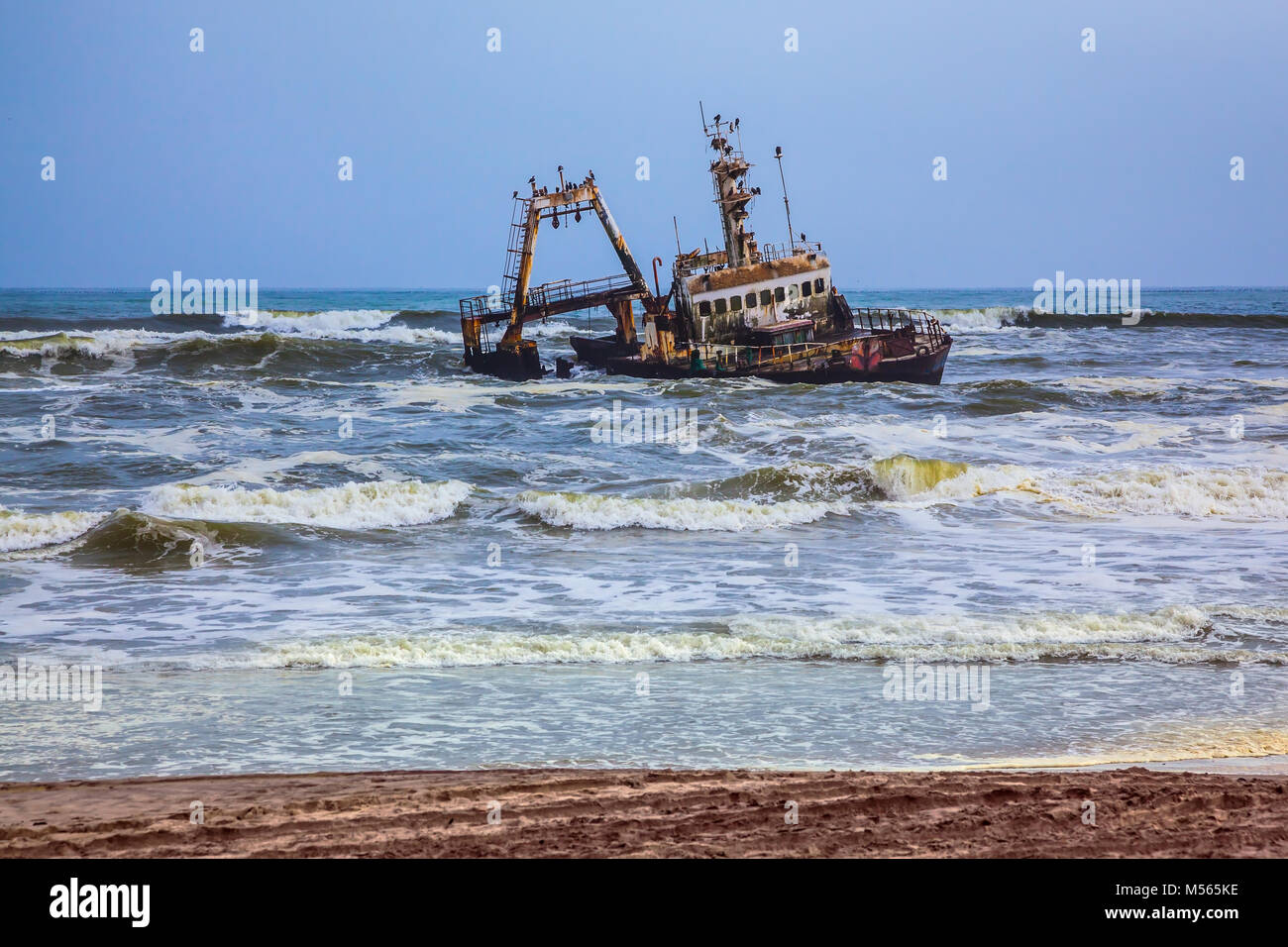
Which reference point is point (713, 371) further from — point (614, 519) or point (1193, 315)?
point (1193, 315)

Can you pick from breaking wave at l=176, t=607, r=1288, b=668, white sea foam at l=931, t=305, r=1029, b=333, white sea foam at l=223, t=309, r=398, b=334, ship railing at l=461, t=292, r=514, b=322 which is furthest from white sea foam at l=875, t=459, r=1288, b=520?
white sea foam at l=931, t=305, r=1029, b=333

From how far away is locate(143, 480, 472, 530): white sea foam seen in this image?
16.9 m

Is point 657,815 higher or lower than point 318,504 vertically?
lower

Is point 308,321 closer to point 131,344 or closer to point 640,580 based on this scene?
point 131,344

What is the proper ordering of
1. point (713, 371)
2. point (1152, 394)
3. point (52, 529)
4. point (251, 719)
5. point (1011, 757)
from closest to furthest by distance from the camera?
1. point (1011, 757)
2. point (251, 719)
3. point (52, 529)
4. point (1152, 394)
5. point (713, 371)

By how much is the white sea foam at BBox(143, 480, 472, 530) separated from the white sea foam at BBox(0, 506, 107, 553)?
51.4 inches

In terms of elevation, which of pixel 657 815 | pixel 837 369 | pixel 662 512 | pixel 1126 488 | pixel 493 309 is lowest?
pixel 657 815

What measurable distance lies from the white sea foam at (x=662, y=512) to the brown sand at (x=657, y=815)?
34.7 ft

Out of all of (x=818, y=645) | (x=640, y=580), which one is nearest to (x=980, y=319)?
(x=640, y=580)

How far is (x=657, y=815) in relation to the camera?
5305 millimetres

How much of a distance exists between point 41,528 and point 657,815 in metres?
13.1

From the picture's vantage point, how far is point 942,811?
17.7 feet

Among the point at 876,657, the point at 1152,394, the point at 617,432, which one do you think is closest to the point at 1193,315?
the point at 1152,394

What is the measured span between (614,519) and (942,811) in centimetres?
1170
